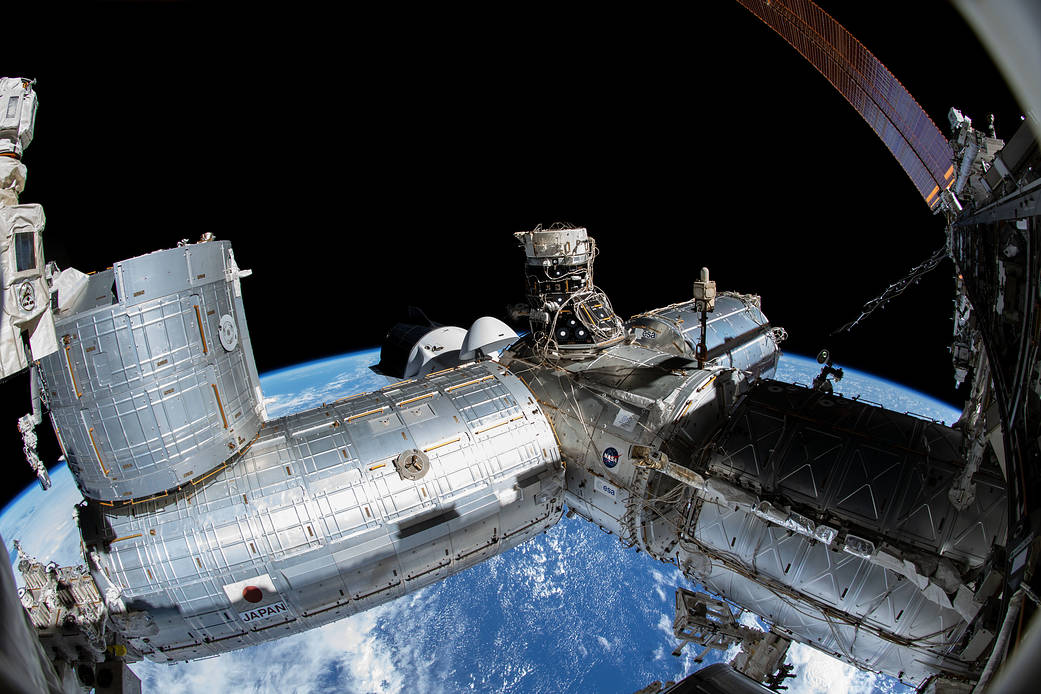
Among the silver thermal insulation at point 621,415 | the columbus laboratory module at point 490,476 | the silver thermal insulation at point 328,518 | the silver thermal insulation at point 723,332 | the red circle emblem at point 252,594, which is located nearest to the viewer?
the columbus laboratory module at point 490,476

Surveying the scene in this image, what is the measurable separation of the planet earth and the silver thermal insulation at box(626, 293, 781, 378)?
7.88 meters

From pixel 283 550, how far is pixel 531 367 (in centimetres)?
479

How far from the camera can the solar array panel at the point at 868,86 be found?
9109mm

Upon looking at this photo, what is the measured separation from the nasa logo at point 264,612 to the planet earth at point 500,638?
12670mm

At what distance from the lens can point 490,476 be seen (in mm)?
7609

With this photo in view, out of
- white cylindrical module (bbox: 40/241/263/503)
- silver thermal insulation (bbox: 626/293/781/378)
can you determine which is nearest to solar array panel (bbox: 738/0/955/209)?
silver thermal insulation (bbox: 626/293/781/378)

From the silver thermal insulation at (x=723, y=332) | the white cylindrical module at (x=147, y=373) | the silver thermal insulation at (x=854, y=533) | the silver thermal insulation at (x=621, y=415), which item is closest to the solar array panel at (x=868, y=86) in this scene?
the silver thermal insulation at (x=723, y=332)

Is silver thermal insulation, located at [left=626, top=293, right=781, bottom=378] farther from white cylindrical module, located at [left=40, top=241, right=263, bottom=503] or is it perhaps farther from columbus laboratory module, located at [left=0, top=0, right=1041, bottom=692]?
white cylindrical module, located at [left=40, top=241, right=263, bottom=503]

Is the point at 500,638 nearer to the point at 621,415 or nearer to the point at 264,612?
the point at 264,612

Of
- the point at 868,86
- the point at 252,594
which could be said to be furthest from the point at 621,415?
the point at 868,86

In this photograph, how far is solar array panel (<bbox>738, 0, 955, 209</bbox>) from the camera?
29.9 feet

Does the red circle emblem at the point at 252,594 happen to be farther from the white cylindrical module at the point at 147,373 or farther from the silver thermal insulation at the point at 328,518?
the white cylindrical module at the point at 147,373

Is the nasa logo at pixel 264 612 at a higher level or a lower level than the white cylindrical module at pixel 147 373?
lower

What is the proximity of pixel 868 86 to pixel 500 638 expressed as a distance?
19.9m
